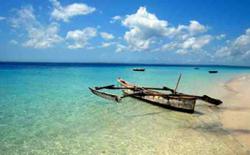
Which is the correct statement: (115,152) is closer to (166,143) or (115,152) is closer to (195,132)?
(166,143)

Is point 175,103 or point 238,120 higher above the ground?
point 175,103

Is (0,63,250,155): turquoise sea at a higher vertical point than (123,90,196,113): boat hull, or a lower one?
lower

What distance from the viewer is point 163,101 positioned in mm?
12750

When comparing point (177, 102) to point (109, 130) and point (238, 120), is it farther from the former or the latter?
point (109, 130)

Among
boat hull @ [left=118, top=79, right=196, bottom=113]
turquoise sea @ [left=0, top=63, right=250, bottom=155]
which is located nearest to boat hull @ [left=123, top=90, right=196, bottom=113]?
boat hull @ [left=118, top=79, right=196, bottom=113]

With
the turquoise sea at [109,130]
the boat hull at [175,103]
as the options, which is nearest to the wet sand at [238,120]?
the turquoise sea at [109,130]

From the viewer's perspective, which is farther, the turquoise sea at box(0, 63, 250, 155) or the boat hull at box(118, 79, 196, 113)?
the boat hull at box(118, 79, 196, 113)

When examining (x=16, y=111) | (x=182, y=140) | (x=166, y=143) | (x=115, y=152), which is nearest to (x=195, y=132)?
(x=182, y=140)

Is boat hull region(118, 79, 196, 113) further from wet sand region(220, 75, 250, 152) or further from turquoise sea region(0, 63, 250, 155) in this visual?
wet sand region(220, 75, 250, 152)

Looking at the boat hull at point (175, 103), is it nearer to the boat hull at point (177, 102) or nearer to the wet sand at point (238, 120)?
the boat hull at point (177, 102)

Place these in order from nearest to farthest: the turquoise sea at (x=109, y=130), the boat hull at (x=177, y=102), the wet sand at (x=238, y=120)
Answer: the turquoise sea at (x=109, y=130) → the wet sand at (x=238, y=120) → the boat hull at (x=177, y=102)

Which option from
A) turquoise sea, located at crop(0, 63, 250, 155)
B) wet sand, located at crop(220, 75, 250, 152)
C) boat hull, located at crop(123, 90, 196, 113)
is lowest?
turquoise sea, located at crop(0, 63, 250, 155)

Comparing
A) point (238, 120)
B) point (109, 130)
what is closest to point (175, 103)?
point (238, 120)

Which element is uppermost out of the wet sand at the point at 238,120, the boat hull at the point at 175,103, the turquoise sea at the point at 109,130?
the boat hull at the point at 175,103
